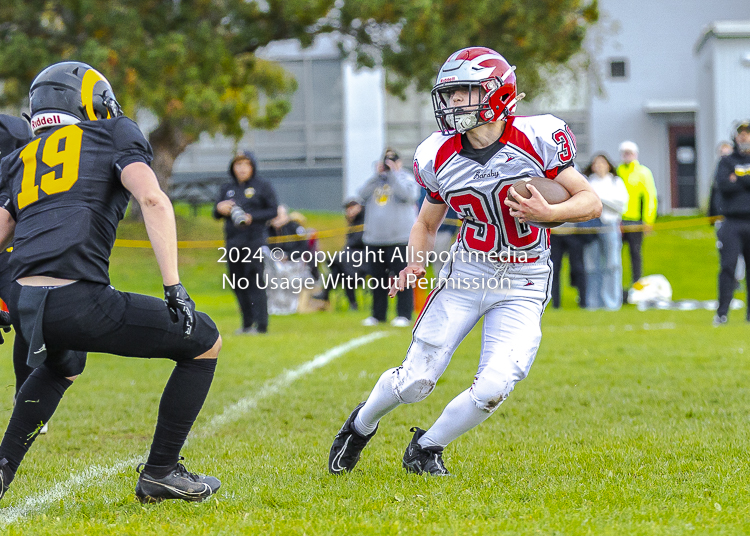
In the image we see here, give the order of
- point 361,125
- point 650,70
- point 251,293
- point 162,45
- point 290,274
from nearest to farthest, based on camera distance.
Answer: point 251,293, point 290,274, point 162,45, point 361,125, point 650,70

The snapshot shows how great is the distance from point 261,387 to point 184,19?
14.2 meters

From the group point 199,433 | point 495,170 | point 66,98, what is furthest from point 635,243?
point 66,98

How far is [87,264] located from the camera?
317 centimetres

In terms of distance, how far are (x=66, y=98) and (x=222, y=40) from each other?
15932 mm

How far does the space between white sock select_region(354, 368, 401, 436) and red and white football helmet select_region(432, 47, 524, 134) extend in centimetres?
110

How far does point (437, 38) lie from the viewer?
740 inches

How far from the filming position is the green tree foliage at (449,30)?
1867cm

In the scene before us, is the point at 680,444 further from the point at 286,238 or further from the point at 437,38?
the point at 437,38

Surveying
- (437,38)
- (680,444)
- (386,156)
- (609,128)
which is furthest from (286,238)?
(609,128)

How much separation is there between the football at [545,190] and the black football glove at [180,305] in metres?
1.35

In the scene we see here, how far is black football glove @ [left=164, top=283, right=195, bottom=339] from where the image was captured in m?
3.12

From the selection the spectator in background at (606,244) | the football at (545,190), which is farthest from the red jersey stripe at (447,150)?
the spectator in background at (606,244)

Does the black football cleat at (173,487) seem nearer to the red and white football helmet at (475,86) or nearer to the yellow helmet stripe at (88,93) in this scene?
the yellow helmet stripe at (88,93)

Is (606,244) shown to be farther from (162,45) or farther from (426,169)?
(162,45)
